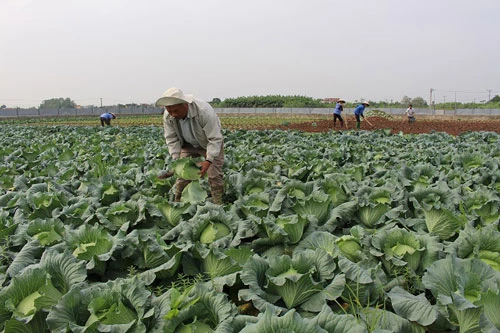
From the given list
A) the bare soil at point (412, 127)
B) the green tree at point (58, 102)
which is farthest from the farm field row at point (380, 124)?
the green tree at point (58, 102)

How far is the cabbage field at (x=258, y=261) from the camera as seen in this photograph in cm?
225

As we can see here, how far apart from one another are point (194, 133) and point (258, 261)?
2811 millimetres

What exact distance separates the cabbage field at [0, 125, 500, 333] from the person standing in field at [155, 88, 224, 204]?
261 mm

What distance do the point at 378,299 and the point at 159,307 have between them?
1.43 metres

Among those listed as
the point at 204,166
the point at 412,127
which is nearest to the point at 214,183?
the point at 204,166

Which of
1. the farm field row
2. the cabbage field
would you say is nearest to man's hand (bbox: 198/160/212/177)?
the cabbage field

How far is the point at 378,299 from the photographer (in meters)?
2.65

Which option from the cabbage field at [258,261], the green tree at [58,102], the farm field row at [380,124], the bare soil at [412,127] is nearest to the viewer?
the cabbage field at [258,261]

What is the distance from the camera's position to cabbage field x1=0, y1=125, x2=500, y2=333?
7.39ft

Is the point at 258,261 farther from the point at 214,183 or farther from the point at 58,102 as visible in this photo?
the point at 58,102

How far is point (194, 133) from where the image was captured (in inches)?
203

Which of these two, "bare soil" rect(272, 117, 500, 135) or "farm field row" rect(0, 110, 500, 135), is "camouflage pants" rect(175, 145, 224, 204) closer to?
"farm field row" rect(0, 110, 500, 135)

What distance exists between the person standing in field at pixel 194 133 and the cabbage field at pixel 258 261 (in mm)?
261

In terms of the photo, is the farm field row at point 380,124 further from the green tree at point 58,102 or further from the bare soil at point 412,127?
the green tree at point 58,102
